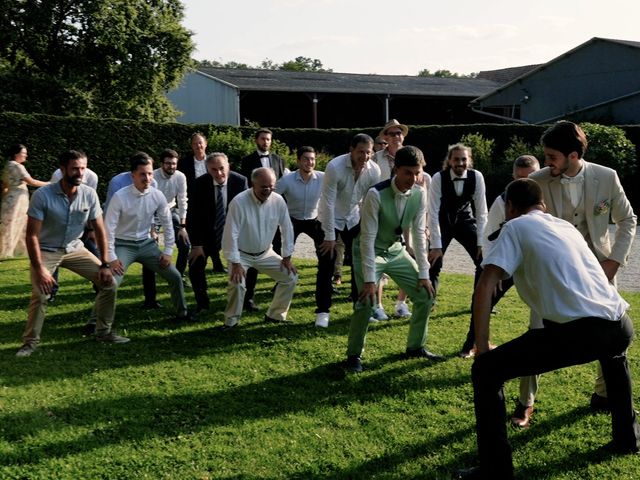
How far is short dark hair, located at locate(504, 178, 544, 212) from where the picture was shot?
412 cm

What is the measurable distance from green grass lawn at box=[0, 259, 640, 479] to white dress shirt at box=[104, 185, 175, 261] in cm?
113

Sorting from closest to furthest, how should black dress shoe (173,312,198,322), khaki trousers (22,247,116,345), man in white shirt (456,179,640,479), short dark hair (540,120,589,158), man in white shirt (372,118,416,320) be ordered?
man in white shirt (456,179,640,479) < short dark hair (540,120,589,158) < khaki trousers (22,247,116,345) < black dress shoe (173,312,198,322) < man in white shirt (372,118,416,320)

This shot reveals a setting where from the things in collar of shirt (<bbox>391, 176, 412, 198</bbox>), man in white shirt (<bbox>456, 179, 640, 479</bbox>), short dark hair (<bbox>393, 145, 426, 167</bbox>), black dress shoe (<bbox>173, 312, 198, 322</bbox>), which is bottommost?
black dress shoe (<bbox>173, 312, 198, 322</bbox>)

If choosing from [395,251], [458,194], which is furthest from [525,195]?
[458,194]

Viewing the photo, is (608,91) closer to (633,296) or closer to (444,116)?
(444,116)

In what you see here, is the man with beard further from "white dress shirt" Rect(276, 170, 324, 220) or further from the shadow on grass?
"white dress shirt" Rect(276, 170, 324, 220)

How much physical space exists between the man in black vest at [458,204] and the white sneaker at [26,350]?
175 inches

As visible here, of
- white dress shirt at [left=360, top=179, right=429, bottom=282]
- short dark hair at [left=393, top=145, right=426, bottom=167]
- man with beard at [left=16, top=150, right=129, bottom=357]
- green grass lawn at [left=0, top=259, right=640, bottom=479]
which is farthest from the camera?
man with beard at [left=16, top=150, right=129, bottom=357]

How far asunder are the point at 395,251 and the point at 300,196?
10.2ft

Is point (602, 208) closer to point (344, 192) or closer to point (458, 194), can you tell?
point (458, 194)

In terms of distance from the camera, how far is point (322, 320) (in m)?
8.01

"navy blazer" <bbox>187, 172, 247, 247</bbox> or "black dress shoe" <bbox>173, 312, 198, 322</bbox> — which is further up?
"navy blazer" <bbox>187, 172, 247, 247</bbox>

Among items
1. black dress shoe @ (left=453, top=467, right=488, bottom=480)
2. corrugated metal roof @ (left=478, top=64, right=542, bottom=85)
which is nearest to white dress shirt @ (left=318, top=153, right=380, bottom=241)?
black dress shoe @ (left=453, top=467, right=488, bottom=480)

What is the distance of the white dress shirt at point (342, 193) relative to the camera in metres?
7.96
